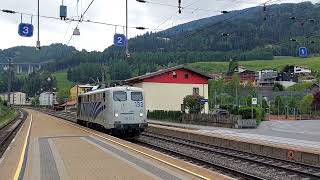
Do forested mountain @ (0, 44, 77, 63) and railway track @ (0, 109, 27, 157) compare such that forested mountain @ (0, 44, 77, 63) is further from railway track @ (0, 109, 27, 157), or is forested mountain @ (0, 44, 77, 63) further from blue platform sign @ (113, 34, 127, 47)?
blue platform sign @ (113, 34, 127, 47)

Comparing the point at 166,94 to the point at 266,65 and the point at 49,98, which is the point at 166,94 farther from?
the point at 49,98

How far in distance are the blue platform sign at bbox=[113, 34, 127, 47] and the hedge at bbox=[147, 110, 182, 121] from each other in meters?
18.4

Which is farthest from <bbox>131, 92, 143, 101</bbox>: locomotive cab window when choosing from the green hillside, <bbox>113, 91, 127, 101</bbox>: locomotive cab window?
the green hillside

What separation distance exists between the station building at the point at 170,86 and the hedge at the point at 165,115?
9.37ft

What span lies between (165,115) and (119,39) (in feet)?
72.7

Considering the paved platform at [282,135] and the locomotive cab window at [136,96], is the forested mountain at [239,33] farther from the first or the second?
the locomotive cab window at [136,96]

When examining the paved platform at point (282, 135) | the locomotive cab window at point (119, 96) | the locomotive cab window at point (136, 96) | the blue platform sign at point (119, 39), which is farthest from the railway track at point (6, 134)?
the paved platform at point (282, 135)

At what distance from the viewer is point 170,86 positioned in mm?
60719

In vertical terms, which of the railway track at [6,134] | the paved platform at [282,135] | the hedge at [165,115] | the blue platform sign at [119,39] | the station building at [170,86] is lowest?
the railway track at [6,134]

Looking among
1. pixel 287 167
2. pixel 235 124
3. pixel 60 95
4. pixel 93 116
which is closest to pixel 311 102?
pixel 235 124

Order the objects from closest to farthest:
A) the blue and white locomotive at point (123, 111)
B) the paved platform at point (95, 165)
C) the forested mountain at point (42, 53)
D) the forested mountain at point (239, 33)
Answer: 1. the paved platform at point (95, 165)
2. the blue and white locomotive at point (123, 111)
3. the forested mountain at point (239, 33)
4. the forested mountain at point (42, 53)

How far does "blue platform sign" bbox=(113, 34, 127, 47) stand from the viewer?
104 ft

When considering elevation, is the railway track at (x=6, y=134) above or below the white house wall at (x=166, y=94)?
below

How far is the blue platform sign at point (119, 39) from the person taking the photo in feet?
104
